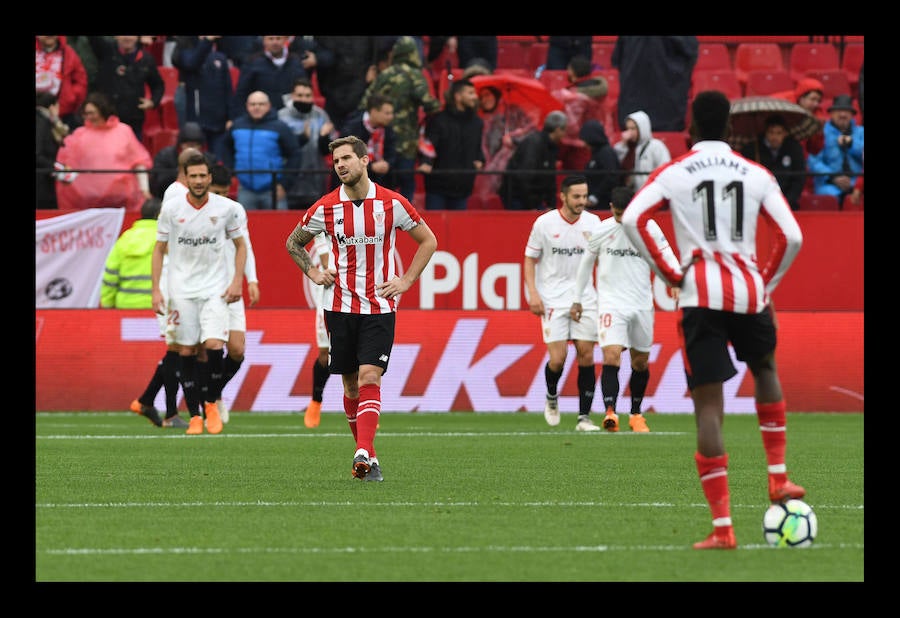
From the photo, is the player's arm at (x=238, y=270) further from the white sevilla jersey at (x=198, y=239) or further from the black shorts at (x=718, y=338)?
the black shorts at (x=718, y=338)

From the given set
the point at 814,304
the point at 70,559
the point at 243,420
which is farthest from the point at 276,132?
the point at 70,559

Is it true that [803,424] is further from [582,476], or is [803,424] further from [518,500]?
[518,500]

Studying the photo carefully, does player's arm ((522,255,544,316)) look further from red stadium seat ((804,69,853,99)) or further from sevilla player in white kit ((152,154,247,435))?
red stadium seat ((804,69,853,99))

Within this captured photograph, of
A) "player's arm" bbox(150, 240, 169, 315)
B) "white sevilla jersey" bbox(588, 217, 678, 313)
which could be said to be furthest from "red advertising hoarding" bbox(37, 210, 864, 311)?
"player's arm" bbox(150, 240, 169, 315)

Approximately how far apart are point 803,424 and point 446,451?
17.2 ft

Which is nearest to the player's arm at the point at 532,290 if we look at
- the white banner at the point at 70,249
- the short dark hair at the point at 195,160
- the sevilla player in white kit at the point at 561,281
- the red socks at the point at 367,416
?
the sevilla player in white kit at the point at 561,281

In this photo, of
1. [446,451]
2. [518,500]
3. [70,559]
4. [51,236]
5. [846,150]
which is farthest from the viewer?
[846,150]

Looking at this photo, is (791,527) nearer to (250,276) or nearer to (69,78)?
(250,276)

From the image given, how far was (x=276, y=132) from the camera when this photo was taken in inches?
803

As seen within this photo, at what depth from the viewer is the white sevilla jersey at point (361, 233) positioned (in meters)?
11.4

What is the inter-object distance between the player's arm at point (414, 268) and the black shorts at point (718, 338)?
131 inches

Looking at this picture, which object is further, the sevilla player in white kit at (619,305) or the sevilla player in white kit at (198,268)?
the sevilla player in white kit at (619,305)

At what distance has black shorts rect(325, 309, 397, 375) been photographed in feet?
37.2

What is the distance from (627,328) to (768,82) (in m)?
8.95
